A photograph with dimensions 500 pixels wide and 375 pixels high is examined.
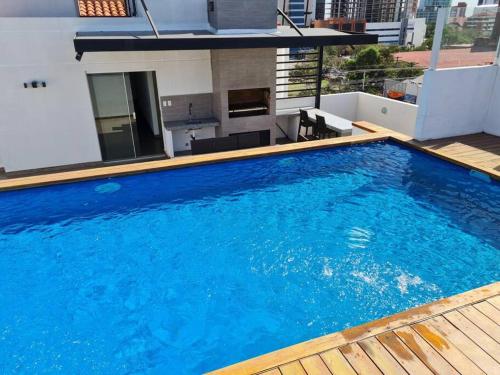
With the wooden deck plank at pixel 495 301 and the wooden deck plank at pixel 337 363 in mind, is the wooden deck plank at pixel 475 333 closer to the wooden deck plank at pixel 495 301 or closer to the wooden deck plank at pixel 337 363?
the wooden deck plank at pixel 495 301

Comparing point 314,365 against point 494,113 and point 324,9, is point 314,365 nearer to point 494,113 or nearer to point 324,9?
point 494,113

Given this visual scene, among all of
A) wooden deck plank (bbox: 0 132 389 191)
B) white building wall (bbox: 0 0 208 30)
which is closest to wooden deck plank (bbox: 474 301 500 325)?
wooden deck plank (bbox: 0 132 389 191)

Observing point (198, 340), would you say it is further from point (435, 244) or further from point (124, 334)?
point (435, 244)

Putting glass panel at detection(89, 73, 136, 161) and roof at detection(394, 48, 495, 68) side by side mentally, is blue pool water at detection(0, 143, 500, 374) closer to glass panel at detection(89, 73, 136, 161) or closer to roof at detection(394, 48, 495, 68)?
roof at detection(394, 48, 495, 68)

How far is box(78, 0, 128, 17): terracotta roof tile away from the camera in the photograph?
30.6 ft

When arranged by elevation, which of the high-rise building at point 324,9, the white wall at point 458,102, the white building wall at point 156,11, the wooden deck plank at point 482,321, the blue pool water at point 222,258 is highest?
the high-rise building at point 324,9

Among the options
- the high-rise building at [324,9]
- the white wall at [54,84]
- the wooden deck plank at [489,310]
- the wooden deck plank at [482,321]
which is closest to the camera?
the wooden deck plank at [482,321]

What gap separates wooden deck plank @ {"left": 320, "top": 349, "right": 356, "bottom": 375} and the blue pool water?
0.87 m

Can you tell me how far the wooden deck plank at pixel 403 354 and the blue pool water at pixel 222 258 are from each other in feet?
2.74

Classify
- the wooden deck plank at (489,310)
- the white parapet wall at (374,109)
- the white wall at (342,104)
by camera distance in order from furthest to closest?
the white wall at (342,104), the white parapet wall at (374,109), the wooden deck plank at (489,310)

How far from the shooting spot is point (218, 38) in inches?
344

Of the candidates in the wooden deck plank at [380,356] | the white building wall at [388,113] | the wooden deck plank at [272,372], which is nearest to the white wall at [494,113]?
the white building wall at [388,113]

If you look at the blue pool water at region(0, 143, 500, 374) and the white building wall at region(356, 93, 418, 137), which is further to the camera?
the white building wall at region(356, 93, 418, 137)

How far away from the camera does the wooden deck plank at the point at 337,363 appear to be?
3.21 metres
